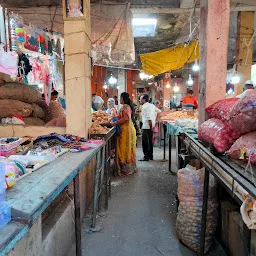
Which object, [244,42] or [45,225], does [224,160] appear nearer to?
[45,225]

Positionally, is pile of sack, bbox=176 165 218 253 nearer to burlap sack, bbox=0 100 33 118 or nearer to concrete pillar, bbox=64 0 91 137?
concrete pillar, bbox=64 0 91 137

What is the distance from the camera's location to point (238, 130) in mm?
2287

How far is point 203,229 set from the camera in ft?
9.10

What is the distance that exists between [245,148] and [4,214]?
1.75m

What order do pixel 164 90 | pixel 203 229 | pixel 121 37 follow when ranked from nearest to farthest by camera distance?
pixel 203 229 → pixel 121 37 → pixel 164 90

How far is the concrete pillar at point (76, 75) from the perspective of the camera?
3.87 metres

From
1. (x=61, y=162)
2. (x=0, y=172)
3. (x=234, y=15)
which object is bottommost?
(x=61, y=162)

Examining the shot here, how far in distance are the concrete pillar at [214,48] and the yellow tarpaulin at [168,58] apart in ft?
16.5

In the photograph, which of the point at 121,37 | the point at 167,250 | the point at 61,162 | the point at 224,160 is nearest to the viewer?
the point at 224,160

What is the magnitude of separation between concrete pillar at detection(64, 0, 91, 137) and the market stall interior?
0.02 m

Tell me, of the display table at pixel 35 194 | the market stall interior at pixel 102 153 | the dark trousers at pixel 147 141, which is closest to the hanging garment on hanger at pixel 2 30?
the market stall interior at pixel 102 153

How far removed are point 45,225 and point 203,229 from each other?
1.71 meters

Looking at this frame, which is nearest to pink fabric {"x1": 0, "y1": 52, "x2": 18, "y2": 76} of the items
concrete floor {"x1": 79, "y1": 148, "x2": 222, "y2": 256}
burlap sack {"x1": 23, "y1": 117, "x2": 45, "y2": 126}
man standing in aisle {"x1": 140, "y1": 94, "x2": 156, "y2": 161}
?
burlap sack {"x1": 23, "y1": 117, "x2": 45, "y2": 126}

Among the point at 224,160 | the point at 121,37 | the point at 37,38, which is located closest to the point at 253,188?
the point at 224,160
